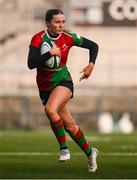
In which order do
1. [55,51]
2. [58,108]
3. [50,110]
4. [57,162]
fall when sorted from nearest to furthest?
[55,51] → [50,110] → [58,108] → [57,162]

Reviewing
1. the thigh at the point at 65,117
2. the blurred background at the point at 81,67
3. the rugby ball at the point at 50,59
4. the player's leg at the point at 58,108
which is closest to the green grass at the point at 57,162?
the player's leg at the point at 58,108

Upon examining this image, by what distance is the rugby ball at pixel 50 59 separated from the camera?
10812mm

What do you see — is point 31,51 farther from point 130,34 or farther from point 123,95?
point 130,34

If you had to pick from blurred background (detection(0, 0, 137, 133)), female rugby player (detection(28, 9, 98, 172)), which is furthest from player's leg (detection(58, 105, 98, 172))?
blurred background (detection(0, 0, 137, 133))

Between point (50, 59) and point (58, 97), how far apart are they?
44 centimetres

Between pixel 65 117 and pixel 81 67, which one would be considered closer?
pixel 65 117

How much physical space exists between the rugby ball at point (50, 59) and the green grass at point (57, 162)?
3.86 ft

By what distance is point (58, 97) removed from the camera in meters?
10.7

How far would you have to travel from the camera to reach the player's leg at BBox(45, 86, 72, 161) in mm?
10648

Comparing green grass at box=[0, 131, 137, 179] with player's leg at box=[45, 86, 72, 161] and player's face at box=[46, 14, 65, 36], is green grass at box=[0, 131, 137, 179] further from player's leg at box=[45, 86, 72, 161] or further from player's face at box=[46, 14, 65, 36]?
player's face at box=[46, 14, 65, 36]

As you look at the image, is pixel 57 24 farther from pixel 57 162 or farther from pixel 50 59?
pixel 57 162

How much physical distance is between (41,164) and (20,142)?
632cm

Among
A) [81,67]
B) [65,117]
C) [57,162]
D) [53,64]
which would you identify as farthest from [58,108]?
[81,67]

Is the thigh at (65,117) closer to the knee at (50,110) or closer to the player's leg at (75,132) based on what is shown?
the player's leg at (75,132)
